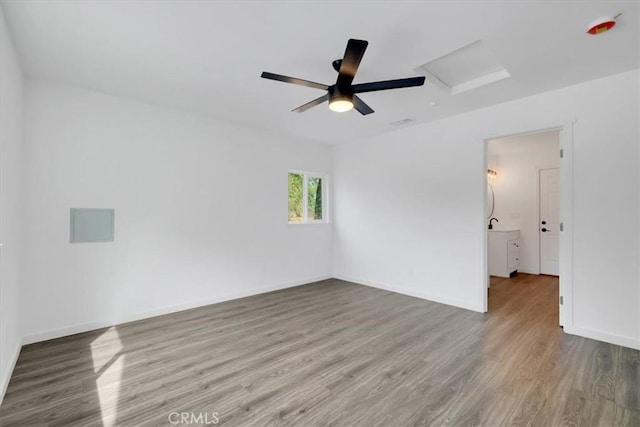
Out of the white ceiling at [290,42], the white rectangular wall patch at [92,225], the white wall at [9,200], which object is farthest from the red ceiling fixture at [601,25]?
the white rectangular wall patch at [92,225]

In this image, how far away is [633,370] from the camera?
2.44 m

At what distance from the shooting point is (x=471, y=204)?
4.01m

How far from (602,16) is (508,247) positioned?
15.6 ft

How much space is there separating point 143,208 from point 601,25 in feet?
15.6

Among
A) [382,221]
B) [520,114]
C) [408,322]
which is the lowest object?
[408,322]

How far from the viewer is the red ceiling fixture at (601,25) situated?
6.79 feet

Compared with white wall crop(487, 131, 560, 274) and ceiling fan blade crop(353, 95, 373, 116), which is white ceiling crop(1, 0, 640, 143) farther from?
white wall crop(487, 131, 560, 274)

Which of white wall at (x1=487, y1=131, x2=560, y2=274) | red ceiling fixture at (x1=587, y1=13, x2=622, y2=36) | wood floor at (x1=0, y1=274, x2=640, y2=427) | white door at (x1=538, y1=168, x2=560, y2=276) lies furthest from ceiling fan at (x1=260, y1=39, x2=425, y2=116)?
white door at (x1=538, y1=168, x2=560, y2=276)

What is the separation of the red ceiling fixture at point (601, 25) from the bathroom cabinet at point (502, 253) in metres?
4.46

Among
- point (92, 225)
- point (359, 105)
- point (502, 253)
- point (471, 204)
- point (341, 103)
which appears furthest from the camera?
point (502, 253)

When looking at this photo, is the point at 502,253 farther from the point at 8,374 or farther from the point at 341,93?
the point at 8,374

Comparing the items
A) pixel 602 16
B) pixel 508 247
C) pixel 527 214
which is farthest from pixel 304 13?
pixel 527 214

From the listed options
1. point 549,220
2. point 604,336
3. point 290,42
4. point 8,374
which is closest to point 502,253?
point 549,220

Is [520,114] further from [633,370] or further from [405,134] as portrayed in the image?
[633,370]
